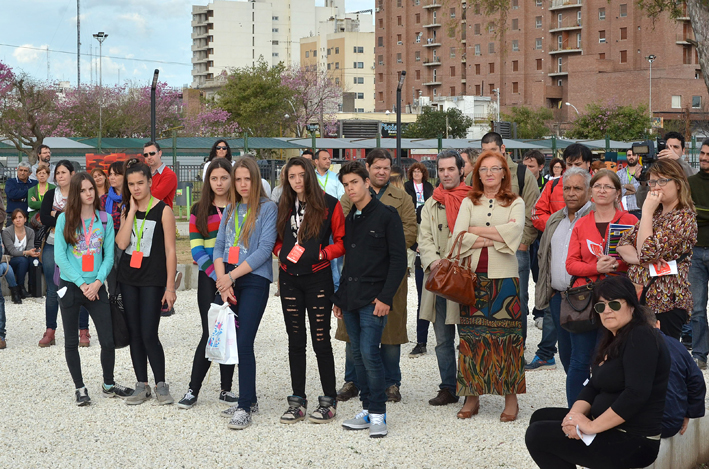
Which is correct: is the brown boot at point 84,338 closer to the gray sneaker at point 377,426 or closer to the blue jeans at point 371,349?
the blue jeans at point 371,349

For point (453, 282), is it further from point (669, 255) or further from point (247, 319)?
point (669, 255)

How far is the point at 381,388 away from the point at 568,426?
1.79 m

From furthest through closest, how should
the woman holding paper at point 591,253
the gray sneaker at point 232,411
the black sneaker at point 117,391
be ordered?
the black sneaker at point 117,391
the gray sneaker at point 232,411
the woman holding paper at point 591,253

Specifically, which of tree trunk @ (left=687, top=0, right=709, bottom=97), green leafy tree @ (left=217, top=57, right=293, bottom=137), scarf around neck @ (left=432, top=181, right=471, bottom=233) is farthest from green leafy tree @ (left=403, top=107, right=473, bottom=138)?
scarf around neck @ (left=432, top=181, right=471, bottom=233)

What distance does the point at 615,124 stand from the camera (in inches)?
2441

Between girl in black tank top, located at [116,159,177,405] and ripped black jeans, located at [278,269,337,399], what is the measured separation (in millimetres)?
1063

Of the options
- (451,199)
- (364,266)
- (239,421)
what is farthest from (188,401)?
(451,199)

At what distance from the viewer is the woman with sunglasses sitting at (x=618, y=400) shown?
3969mm

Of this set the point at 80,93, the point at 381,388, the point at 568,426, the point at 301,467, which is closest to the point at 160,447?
the point at 301,467

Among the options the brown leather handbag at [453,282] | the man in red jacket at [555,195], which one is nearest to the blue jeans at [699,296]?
the man in red jacket at [555,195]

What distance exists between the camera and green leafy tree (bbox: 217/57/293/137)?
5584 cm

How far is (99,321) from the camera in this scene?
643cm

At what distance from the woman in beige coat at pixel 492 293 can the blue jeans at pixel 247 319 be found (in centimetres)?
149

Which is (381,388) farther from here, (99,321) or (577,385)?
(99,321)
